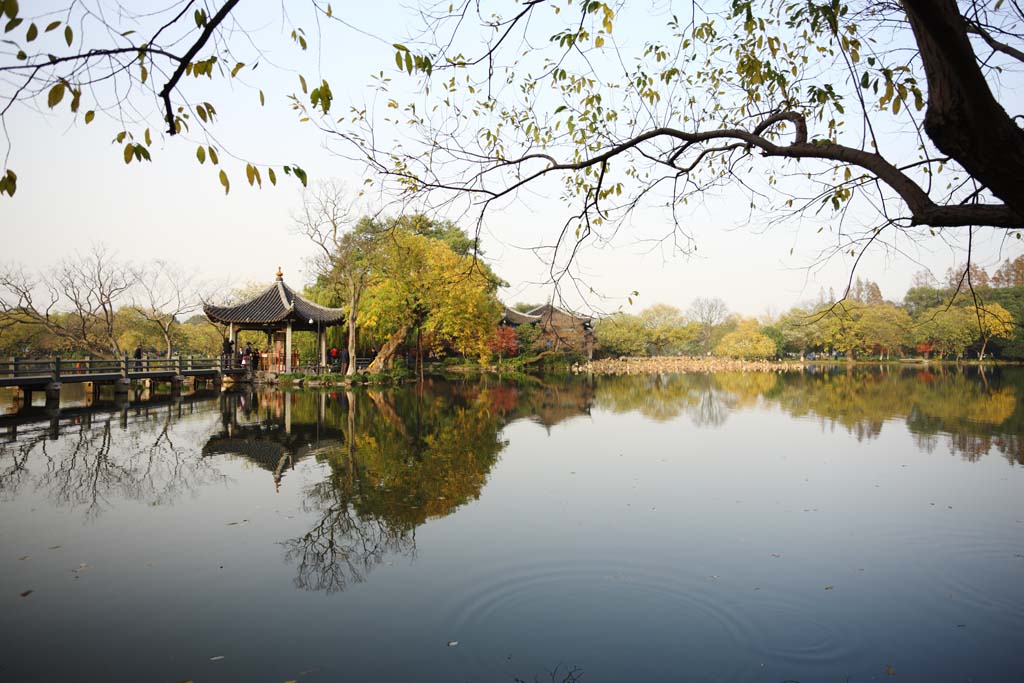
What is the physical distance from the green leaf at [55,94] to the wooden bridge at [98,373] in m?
14.4

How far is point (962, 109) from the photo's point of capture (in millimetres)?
2086

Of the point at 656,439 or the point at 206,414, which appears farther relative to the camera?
the point at 206,414

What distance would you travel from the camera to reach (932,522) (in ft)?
19.6

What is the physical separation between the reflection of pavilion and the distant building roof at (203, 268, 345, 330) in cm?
614

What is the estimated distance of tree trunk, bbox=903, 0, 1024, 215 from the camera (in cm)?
198

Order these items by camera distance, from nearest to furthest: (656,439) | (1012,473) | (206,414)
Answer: (1012,473)
(656,439)
(206,414)

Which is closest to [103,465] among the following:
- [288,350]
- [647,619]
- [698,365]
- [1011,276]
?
[647,619]

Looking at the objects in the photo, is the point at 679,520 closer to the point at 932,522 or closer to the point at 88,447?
the point at 932,522

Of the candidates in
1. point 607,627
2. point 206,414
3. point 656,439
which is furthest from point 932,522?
point 206,414

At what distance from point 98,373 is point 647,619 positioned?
17294 mm

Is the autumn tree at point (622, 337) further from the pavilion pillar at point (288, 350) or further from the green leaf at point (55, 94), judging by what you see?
the green leaf at point (55, 94)

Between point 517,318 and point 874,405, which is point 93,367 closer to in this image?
point 517,318

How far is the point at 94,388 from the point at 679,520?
1745 cm

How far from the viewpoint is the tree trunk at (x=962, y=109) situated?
1979mm
